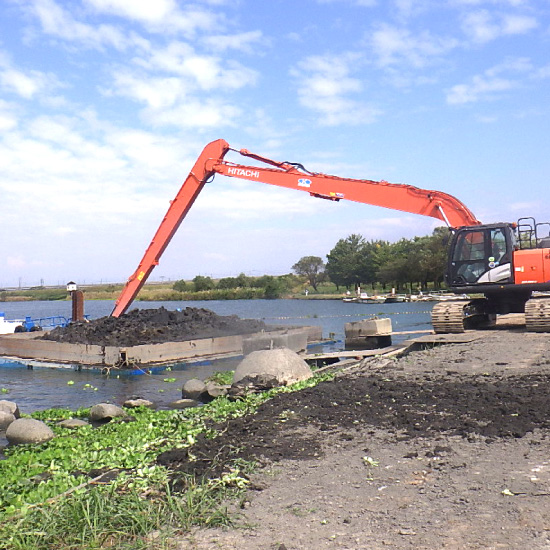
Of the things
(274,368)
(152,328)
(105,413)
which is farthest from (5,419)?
(152,328)

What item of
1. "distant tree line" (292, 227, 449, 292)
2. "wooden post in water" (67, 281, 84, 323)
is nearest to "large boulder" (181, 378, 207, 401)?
"wooden post in water" (67, 281, 84, 323)

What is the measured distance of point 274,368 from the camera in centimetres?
1132

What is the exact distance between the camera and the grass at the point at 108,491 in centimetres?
416

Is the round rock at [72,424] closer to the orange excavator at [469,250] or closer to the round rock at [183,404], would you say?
the round rock at [183,404]

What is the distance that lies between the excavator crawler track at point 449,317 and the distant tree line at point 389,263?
165 feet

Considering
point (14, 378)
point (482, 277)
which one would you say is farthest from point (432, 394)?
point (14, 378)

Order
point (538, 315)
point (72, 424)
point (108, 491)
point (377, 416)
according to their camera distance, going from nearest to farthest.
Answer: point (108, 491), point (377, 416), point (72, 424), point (538, 315)

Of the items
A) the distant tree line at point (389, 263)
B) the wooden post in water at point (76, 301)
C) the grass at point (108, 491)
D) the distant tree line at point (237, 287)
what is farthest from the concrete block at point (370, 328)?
the distant tree line at point (237, 287)

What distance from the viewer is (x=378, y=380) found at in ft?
33.1

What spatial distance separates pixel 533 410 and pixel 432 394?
5.24ft

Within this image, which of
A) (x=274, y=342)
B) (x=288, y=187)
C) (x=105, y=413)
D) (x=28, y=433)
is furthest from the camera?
(x=288, y=187)

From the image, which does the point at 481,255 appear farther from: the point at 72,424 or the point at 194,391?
the point at 72,424

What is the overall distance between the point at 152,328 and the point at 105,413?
11.0 meters

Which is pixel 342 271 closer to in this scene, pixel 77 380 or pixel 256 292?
pixel 256 292
